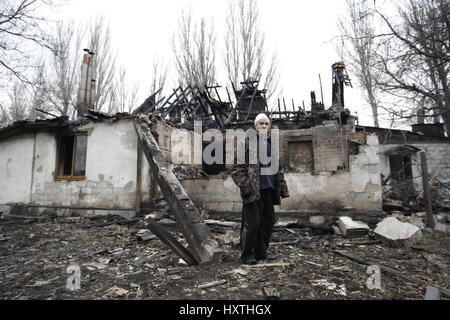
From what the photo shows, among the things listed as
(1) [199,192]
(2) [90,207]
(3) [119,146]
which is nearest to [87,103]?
(3) [119,146]

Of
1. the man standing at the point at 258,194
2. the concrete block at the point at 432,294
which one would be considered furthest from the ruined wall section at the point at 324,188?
the concrete block at the point at 432,294

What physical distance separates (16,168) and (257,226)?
9.27m

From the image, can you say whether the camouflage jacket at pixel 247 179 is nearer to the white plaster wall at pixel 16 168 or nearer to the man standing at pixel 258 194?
the man standing at pixel 258 194

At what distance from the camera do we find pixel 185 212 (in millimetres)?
3775

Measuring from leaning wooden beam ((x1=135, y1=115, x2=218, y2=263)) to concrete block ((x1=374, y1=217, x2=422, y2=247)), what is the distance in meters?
3.17

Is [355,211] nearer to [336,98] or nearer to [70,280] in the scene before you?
[70,280]

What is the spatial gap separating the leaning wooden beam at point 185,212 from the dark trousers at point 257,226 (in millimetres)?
436

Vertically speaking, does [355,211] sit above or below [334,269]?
above

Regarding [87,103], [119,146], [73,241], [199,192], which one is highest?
[87,103]

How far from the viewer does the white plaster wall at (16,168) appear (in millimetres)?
8148

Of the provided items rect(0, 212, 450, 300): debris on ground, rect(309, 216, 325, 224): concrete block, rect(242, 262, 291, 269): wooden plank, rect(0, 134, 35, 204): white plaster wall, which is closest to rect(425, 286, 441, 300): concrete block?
rect(0, 212, 450, 300): debris on ground

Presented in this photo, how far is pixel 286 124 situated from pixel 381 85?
503 cm

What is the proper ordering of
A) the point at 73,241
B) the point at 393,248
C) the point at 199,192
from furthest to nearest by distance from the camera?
the point at 199,192
the point at 73,241
the point at 393,248

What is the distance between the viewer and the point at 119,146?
7.11m
